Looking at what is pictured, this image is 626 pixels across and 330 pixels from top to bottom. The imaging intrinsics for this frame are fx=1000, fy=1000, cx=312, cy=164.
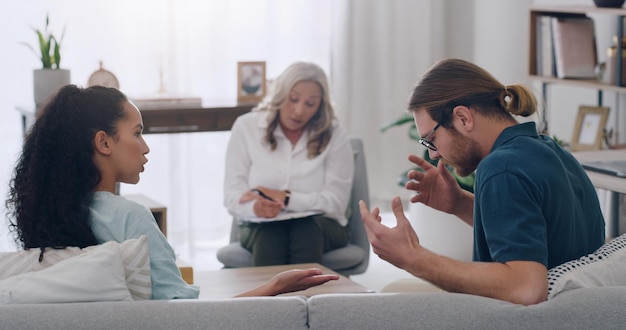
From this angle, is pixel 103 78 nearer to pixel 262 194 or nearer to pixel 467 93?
pixel 262 194

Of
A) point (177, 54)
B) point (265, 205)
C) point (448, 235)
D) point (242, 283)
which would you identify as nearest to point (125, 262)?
point (242, 283)

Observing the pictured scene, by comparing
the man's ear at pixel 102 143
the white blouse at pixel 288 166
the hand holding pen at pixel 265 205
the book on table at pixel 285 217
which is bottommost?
the book on table at pixel 285 217

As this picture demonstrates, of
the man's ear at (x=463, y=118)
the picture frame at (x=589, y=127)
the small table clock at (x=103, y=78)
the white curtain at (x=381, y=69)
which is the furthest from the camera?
the white curtain at (x=381, y=69)

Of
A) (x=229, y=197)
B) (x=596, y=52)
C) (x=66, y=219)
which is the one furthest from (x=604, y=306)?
(x=596, y=52)

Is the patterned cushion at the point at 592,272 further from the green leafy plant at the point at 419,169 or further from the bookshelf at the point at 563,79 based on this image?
the bookshelf at the point at 563,79

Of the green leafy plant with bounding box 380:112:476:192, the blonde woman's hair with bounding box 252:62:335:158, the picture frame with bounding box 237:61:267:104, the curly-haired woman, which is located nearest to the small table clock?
the picture frame with bounding box 237:61:267:104

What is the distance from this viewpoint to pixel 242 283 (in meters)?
3.01

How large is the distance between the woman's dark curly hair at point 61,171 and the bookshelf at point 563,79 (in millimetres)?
2420

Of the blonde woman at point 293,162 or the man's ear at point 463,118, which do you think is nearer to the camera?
the man's ear at point 463,118

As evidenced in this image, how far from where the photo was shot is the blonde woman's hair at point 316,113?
3.87 meters

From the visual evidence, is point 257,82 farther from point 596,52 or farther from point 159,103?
point 596,52

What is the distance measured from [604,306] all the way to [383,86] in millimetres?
A: 4145

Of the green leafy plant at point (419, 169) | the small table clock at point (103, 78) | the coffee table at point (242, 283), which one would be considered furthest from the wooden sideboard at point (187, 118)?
the coffee table at point (242, 283)

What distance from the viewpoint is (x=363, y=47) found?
570cm
